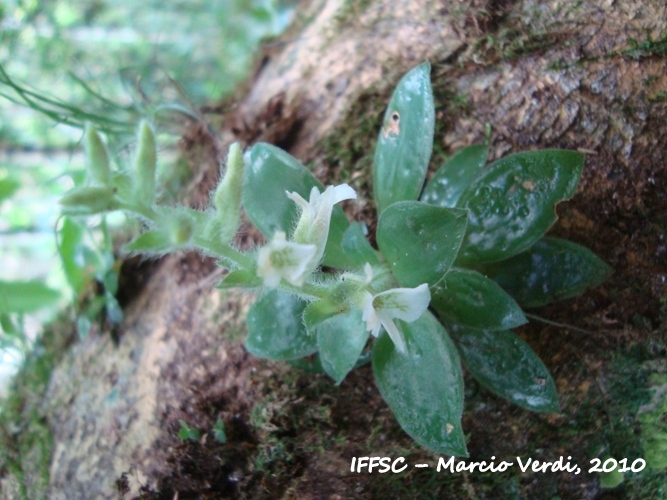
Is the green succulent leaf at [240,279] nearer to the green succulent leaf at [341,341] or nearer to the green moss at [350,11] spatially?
the green succulent leaf at [341,341]

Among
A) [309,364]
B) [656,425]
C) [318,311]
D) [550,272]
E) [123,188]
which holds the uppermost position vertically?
[123,188]

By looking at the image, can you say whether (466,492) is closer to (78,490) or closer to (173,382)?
(173,382)

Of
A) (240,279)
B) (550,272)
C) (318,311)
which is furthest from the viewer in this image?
(550,272)

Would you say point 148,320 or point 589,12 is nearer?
point 589,12

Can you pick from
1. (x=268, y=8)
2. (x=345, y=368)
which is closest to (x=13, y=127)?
(x=268, y=8)

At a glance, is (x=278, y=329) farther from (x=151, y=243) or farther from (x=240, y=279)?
(x=151, y=243)

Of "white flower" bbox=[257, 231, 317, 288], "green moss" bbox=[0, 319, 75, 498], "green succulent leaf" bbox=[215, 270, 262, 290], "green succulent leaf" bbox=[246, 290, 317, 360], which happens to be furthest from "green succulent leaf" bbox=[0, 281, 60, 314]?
"white flower" bbox=[257, 231, 317, 288]

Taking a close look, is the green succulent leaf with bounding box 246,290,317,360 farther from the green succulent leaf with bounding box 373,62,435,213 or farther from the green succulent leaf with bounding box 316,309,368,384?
the green succulent leaf with bounding box 373,62,435,213

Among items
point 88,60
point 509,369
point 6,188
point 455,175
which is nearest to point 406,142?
point 455,175
